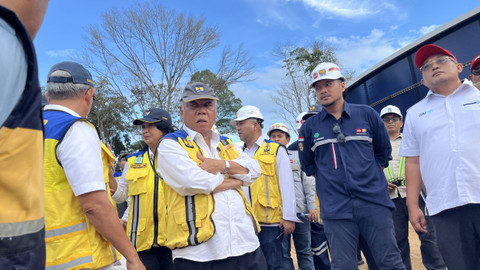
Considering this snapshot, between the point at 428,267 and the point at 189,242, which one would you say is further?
the point at 428,267

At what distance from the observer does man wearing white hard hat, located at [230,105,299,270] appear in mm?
3920

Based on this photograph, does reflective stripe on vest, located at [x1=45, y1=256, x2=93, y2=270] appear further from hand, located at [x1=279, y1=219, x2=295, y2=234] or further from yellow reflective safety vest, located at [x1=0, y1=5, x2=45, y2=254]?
hand, located at [x1=279, y1=219, x2=295, y2=234]

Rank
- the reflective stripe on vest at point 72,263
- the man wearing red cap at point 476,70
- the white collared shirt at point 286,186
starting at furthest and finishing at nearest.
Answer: the white collared shirt at point 286,186, the man wearing red cap at point 476,70, the reflective stripe on vest at point 72,263

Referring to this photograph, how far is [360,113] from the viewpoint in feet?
10.5

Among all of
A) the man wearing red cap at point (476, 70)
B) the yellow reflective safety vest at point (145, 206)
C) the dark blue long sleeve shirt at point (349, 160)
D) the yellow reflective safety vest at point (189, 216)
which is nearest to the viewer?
the yellow reflective safety vest at point (189, 216)

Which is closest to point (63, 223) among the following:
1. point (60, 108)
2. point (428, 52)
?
point (60, 108)

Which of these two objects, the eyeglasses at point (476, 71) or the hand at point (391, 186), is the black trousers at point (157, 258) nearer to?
the hand at point (391, 186)

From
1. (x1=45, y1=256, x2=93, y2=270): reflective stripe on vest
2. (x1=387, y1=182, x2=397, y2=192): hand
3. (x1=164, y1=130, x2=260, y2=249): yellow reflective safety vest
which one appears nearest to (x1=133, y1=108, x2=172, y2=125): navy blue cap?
(x1=164, y1=130, x2=260, y2=249): yellow reflective safety vest

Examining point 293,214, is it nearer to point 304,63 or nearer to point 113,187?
point 113,187

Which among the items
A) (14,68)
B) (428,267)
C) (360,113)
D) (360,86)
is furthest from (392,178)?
(360,86)

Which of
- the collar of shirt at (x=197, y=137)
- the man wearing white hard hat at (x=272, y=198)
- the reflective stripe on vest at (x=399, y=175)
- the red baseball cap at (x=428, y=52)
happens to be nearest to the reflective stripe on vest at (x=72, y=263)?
the collar of shirt at (x=197, y=137)

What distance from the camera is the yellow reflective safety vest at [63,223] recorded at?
5.89 feet

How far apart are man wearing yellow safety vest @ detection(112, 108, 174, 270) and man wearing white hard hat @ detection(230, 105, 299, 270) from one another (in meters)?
1.22

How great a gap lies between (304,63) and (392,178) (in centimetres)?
2184
